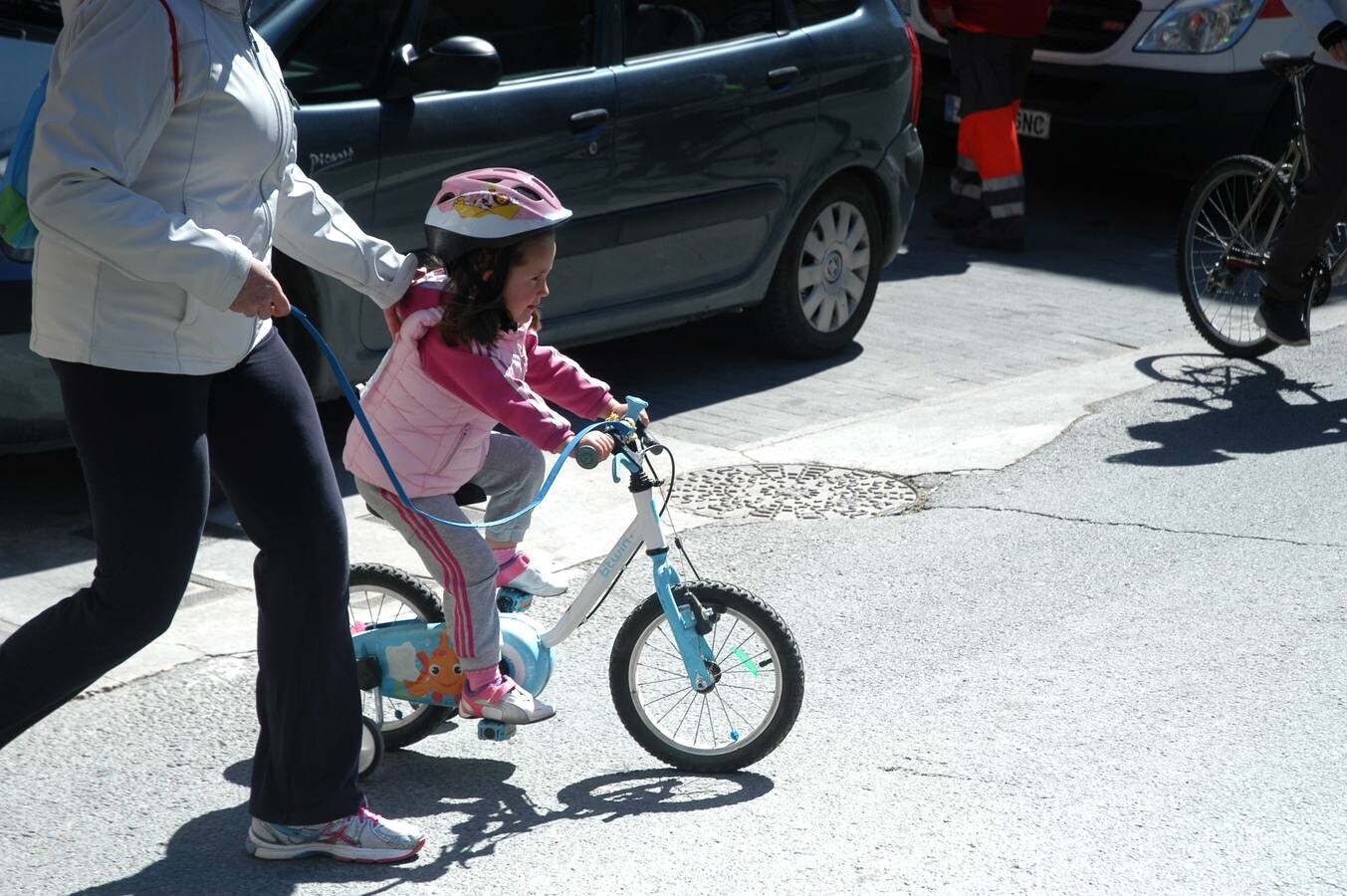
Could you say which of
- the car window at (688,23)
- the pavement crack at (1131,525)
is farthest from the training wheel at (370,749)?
the car window at (688,23)

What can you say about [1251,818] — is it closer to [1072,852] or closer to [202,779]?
[1072,852]

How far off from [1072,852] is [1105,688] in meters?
0.90

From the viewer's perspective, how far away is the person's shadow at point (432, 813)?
11.3 ft

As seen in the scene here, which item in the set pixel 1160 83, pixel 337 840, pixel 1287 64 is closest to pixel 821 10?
pixel 1287 64

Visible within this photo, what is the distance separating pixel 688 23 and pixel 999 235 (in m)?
3.60

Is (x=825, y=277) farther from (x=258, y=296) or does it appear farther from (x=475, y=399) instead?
(x=258, y=296)

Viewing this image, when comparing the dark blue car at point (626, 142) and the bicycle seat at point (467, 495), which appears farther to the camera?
the dark blue car at point (626, 142)

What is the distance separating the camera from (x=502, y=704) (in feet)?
12.5

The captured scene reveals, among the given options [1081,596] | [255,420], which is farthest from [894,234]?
[255,420]

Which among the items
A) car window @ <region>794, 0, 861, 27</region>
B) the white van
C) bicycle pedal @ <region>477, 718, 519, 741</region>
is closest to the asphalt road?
bicycle pedal @ <region>477, 718, 519, 741</region>

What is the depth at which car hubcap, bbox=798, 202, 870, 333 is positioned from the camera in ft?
24.6

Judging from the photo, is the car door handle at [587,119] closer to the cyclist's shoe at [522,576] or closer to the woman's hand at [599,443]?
the cyclist's shoe at [522,576]

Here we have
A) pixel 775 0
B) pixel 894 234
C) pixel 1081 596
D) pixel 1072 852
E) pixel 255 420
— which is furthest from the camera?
pixel 894 234

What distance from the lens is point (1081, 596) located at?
5035 mm
